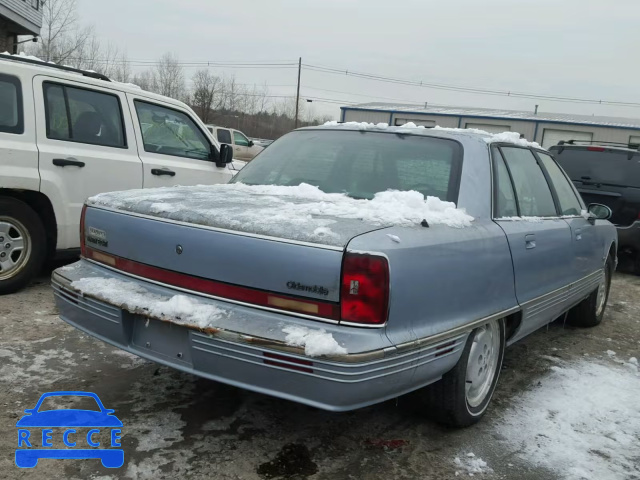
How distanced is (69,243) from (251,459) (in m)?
3.28

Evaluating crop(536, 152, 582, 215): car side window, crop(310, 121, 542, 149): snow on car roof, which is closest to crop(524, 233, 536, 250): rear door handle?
crop(310, 121, 542, 149): snow on car roof

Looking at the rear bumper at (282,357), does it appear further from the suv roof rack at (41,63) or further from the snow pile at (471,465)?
the suv roof rack at (41,63)

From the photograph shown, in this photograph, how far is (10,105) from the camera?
4781 mm

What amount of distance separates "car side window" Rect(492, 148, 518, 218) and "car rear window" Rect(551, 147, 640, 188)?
4.79 meters

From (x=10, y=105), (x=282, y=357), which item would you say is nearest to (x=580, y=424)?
(x=282, y=357)

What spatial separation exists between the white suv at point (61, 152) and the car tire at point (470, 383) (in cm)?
355

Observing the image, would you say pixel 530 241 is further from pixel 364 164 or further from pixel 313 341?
pixel 313 341

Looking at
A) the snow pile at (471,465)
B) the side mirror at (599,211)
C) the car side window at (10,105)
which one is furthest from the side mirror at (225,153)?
the snow pile at (471,465)

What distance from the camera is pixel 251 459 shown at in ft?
8.91

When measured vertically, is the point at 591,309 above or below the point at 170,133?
below

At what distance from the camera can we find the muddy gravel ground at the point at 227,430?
8.68ft

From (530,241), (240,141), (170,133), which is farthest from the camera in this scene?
(240,141)

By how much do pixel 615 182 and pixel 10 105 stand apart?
7.26 m

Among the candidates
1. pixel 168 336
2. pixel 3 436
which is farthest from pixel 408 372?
pixel 3 436
